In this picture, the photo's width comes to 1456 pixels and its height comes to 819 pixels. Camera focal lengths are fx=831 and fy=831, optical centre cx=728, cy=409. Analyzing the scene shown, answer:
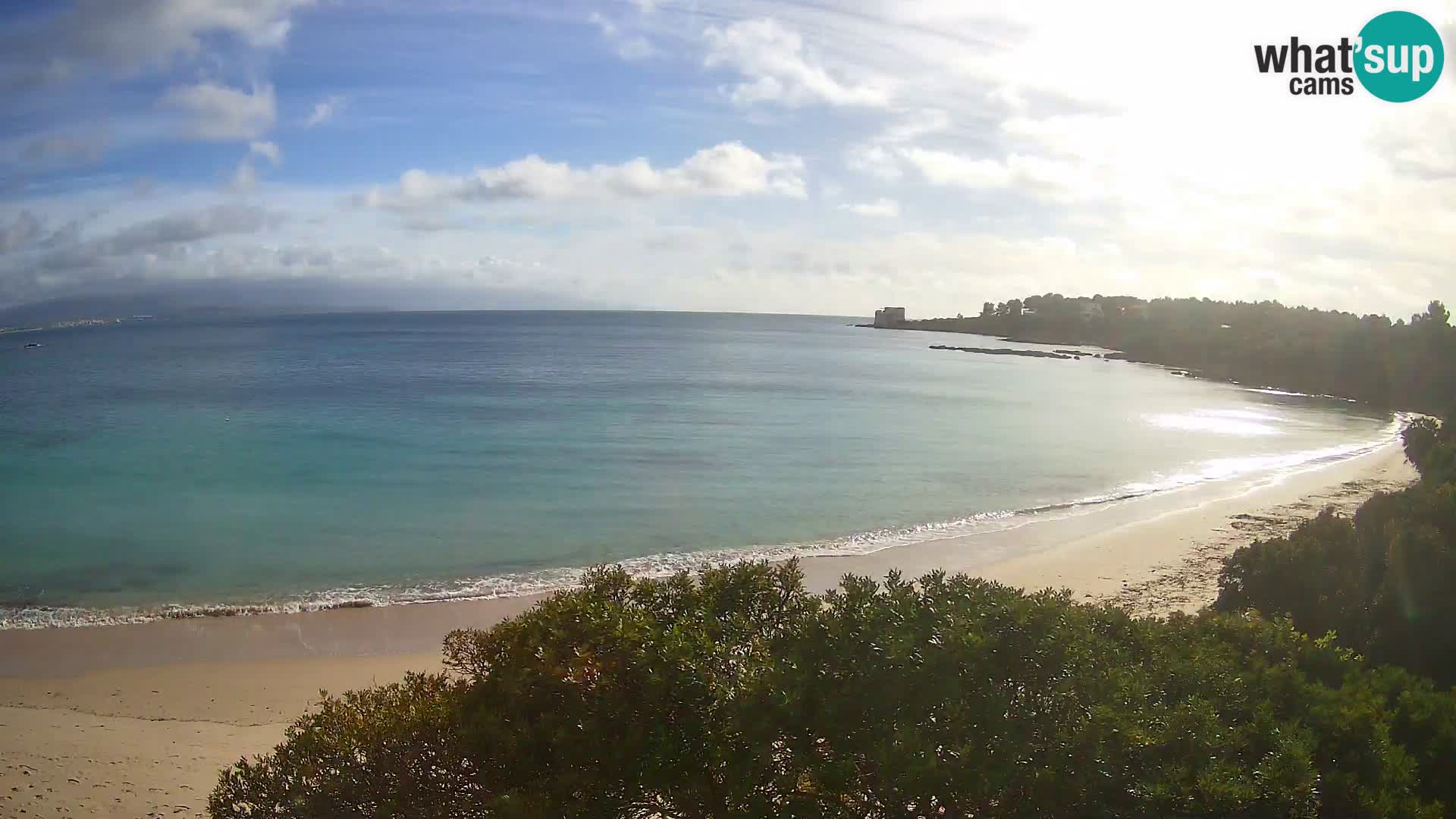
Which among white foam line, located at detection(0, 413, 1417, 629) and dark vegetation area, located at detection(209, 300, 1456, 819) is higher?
dark vegetation area, located at detection(209, 300, 1456, 819)

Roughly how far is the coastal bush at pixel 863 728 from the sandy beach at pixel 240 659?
181 inches

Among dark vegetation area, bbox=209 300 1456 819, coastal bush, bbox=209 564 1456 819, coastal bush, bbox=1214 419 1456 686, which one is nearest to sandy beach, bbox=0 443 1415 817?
coastal bush, bbox=1214 419 1456 686

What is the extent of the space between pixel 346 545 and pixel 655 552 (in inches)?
257

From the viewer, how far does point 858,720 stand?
15.4 feet

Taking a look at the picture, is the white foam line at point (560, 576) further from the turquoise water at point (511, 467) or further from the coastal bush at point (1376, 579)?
the coastal bush at point (1376, 579)

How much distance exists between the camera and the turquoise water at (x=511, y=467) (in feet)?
53.5

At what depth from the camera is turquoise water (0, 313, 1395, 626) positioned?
16.3 m

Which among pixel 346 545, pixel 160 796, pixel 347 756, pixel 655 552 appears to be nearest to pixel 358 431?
pixel 346 545

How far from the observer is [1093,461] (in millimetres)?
29062

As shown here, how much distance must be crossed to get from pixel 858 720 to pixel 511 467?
22.4 meters

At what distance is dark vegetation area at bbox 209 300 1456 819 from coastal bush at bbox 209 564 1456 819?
0.04 ft

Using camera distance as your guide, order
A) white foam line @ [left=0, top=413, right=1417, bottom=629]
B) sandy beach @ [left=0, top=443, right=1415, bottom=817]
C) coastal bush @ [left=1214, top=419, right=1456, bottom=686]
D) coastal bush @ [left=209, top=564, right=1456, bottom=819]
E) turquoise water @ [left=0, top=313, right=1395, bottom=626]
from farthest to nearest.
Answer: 1. turquoise water @ [left=0, top=313, right=1395, bottom=626]
2. white foam line @ [left=0, top=413, right=1417, bottom=629]
3. sandy beach @ [left=0, top=443, right=1415, bottom=817]
4. coastal bush @ [left=1214, top=419, right=1456, bottom=686]
5. coastal bush @ [left=209, top=564, right=1456, bottom=819]

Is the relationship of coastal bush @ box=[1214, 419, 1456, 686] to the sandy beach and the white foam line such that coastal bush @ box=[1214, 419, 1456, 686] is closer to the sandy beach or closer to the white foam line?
the sandy beach

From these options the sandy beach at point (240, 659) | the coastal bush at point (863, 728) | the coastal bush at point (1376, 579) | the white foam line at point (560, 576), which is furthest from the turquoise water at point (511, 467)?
the coastal bush at point (863, 728)
